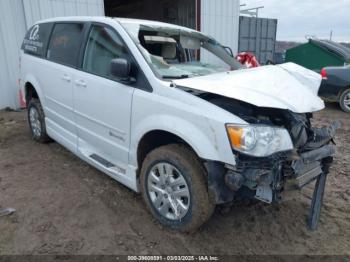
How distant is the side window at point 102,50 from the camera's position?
3092 mm

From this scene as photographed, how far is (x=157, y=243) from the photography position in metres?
2.69

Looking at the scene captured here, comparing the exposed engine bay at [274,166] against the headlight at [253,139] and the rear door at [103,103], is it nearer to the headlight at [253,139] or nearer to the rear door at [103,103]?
the headlight at [253,139]

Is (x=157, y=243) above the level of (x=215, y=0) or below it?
below

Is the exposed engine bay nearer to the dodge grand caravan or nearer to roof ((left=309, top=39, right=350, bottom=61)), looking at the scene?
the dodge grand caravan

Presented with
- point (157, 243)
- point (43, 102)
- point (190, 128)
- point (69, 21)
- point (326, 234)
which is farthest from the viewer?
point (43, 102)

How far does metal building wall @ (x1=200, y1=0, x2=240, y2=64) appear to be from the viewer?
30.9 feet

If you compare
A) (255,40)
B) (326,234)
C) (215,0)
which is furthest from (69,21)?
(255,40)

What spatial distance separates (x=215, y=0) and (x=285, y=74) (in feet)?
23.8

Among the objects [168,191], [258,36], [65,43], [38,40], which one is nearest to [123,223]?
[168,191]

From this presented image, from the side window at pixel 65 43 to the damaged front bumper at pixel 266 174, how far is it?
2.28 metres

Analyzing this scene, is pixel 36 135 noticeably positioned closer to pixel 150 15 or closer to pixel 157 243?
pixel 157 243

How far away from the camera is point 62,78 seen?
3.81 m

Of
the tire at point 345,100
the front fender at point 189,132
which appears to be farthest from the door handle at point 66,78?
the tire at point 345,100

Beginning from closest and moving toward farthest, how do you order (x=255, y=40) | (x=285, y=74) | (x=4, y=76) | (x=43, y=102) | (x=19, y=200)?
(x=285, y=74), (x=19, y=200), (x=43, y=102), (x=4, y=76), (x=255, y=40)
